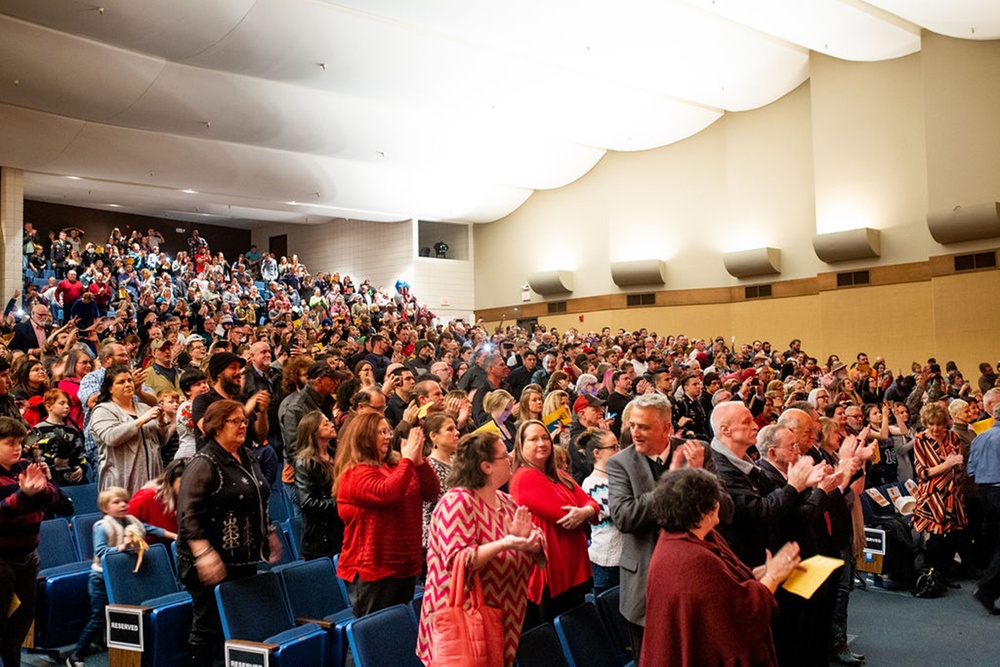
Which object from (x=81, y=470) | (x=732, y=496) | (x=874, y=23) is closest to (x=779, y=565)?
(x=732, y=496)

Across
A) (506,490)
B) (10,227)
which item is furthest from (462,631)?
(10,227)

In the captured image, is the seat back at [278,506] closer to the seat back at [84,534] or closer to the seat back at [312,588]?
the seat back at [84,534]

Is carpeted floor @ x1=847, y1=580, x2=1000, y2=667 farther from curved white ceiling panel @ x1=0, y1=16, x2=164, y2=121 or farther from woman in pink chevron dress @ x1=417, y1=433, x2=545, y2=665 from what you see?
curved white ceiling panel @ x1=0, y1=16, x2=164, y2=121

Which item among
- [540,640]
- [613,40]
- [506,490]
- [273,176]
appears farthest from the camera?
[273,176]

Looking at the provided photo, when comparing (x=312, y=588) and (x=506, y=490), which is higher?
(x=506, y=490)

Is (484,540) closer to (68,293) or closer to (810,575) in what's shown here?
(810,575)

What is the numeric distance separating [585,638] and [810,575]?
38.3 inches

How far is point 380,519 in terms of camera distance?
3.11m

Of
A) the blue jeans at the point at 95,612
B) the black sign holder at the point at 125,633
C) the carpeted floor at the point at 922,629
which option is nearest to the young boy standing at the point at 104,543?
the blue jeans at the point at 95,612

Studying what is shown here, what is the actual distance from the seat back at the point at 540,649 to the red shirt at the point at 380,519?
1.73 feet

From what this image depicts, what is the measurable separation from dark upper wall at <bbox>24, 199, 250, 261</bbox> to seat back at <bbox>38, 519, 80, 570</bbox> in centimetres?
1652

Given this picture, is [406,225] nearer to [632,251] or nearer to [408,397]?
[632,251]

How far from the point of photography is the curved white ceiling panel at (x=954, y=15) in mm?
11055

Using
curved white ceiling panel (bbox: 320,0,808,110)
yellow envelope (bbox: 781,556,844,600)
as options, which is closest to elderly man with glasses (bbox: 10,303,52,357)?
curved white ceiling panel (bbox: 320,0,808,110)
